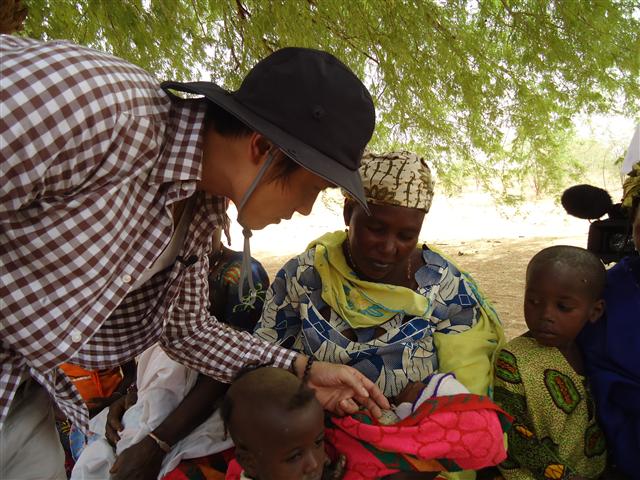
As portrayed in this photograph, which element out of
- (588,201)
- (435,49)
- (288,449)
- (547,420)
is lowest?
(288,449)

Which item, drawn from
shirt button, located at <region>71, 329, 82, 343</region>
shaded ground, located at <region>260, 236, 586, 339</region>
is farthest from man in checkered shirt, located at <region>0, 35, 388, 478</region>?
shaded ground, located at <region>260, 236, 586, 339</region>

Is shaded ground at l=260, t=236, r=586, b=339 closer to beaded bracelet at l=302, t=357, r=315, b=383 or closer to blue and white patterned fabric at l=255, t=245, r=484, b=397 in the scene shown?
blue and white patterned fabric at l=255, t=245, r=484, b=397

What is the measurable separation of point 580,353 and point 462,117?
3310 millimetres

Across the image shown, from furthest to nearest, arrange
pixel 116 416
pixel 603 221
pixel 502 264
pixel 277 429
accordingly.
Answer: pixel 502 264
pixel 603 221
pixel 116 416
pixel 277 429

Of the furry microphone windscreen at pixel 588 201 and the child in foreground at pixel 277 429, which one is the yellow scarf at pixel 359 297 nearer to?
the child in foreground at pixel 277 429

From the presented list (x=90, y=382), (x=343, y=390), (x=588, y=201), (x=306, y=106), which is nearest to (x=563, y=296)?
(x=588, y=201)

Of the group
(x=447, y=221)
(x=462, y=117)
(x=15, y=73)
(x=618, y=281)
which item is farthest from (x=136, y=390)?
(x=447, y=221)

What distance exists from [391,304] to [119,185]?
136 cm

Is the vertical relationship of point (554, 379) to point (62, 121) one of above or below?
below

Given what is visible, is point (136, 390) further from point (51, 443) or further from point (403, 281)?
point (403, 281)

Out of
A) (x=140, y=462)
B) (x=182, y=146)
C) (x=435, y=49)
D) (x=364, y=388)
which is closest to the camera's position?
(x=182, y=146)

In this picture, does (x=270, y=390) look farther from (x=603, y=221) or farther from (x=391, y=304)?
(x=603, y=221)

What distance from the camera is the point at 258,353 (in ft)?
6.46

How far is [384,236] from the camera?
86.0 inches
